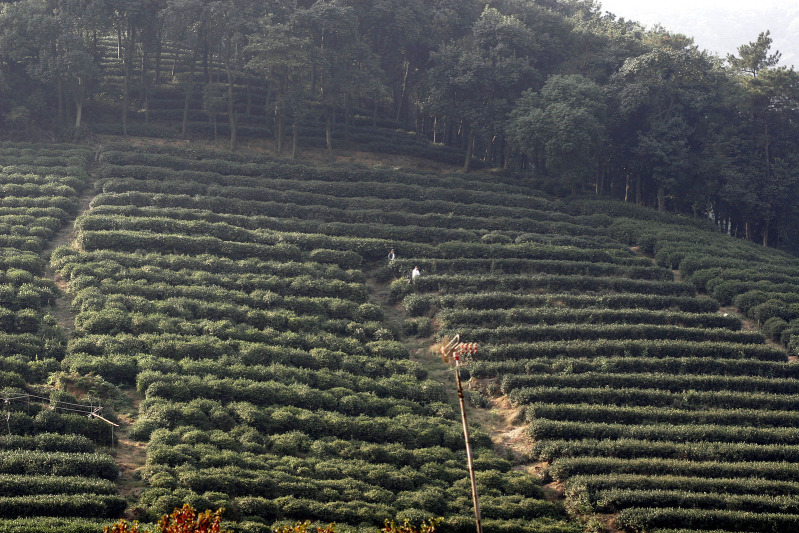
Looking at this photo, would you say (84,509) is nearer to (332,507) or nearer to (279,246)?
(332,507)

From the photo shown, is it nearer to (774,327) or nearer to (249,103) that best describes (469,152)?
(249,103)

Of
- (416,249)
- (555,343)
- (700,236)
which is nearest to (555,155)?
(700,236)

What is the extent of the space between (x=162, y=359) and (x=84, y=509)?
760 centimetres

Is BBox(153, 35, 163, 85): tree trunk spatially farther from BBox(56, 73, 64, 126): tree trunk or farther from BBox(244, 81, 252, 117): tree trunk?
BBox(56, 73, 64, 126): tree trunk

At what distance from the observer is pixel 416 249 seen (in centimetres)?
3494

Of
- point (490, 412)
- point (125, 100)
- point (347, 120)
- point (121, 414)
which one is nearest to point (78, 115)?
point (125, 100)

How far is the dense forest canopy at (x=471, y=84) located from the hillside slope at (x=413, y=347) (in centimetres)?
494

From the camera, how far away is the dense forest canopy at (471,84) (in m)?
42.7

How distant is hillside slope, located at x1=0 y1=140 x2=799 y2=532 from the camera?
2061 centimetres

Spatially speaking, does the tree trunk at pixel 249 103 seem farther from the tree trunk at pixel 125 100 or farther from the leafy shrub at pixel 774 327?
the leafy shrub at pixel 774 327

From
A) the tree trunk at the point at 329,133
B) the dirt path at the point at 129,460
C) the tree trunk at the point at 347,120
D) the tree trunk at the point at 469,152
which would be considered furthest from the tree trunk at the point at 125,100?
the dirt path at the point at 129,460

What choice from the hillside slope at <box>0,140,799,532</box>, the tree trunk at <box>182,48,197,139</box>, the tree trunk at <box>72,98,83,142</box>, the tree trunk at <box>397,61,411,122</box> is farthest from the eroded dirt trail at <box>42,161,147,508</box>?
the tree trunk at <box>397,61,411,122</box>

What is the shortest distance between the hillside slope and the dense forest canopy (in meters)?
4.94

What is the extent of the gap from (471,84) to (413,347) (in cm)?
2156
